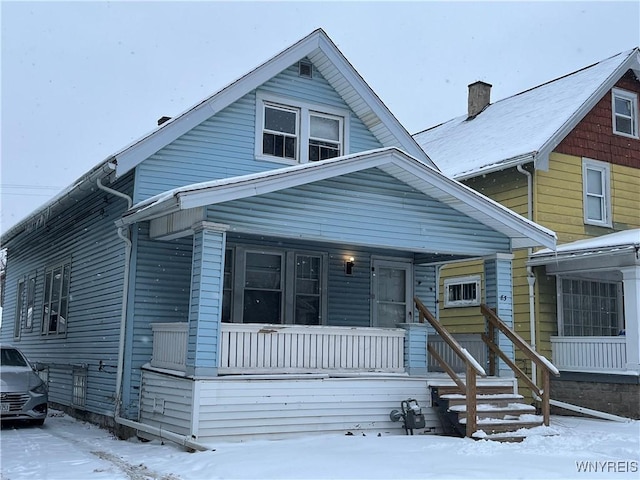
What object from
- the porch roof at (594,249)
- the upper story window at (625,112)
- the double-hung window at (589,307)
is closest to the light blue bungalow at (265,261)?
the porch roof at (594,249)

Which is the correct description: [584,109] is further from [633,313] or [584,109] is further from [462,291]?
[633,313]

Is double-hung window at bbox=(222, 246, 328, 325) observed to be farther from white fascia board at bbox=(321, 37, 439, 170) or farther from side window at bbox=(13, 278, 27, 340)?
side window at bbox=(13, 278, 27, 340)

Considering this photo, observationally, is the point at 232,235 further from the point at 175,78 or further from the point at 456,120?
the point at 175,78

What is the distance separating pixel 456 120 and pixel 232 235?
548 inches

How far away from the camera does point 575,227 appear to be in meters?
18.1

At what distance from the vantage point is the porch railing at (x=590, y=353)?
1552 cm

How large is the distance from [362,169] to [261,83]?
3.39m

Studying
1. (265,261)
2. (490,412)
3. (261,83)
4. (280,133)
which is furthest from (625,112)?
(490,412)

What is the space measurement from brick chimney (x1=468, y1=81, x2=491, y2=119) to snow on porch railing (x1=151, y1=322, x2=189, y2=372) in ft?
49.8

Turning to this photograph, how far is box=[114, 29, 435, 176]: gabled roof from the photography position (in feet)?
42.4

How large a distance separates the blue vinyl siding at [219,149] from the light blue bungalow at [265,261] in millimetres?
27

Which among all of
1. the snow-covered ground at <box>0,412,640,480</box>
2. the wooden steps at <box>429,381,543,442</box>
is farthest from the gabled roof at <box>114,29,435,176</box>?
the wooden steps at <box>429,381,543,442</box>

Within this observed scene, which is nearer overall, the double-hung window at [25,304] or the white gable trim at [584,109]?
the white gable trim at [584,109]
